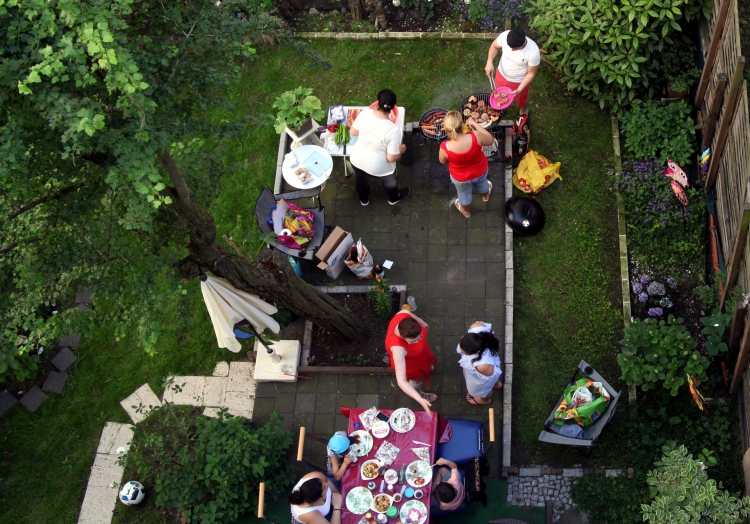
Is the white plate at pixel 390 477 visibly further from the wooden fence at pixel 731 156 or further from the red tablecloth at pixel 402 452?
the wooden fence at pixel 731 156

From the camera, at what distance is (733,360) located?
7.87 m

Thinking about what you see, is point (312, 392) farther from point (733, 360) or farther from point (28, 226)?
point (733, 360)

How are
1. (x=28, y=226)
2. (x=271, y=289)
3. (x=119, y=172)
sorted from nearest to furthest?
(x=119, y=172) → (x=28, y=226) → (x=271, y=289)

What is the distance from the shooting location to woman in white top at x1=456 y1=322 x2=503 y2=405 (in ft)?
23.1

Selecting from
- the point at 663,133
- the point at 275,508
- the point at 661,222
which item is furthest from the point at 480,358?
the point at 663,133

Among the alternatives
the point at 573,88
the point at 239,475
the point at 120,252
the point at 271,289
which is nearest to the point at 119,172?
the point at 120,252

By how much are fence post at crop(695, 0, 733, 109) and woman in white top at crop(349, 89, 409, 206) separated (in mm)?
4348

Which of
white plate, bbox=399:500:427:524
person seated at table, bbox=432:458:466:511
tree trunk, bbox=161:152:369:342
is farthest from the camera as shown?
white plate, bbox=399:500:427:524

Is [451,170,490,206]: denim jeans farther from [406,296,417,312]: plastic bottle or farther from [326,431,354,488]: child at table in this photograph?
[326,431,354,488]: child at table

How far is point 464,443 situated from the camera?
24.2ft

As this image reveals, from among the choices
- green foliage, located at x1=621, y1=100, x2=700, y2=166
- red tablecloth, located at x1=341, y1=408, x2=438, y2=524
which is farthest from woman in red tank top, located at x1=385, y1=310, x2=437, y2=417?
green foliage, located at x1=621, y1=100, x2=700, y2=166

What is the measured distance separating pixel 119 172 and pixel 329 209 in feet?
16.5

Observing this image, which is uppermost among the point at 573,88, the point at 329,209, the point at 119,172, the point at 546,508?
the point at 573,88

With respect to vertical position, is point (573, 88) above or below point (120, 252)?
above
